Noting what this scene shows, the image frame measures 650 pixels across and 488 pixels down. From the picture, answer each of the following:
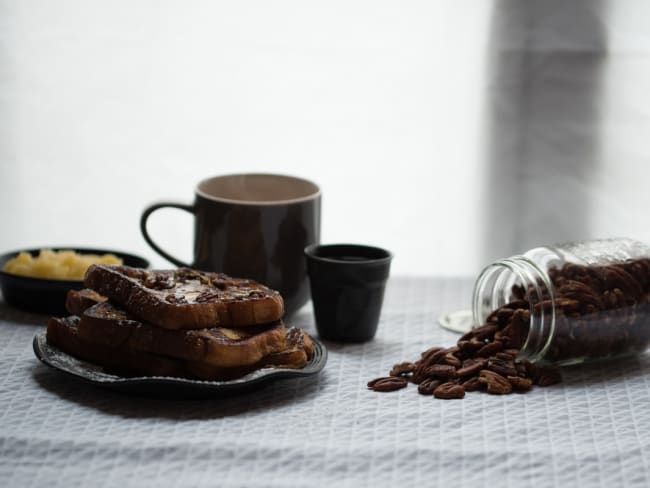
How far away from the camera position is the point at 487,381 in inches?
43.9

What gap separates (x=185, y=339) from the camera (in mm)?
1035

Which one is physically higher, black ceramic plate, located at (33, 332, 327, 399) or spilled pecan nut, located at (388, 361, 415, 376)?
black ceramic plate, located at (33, 332, 327, 399)

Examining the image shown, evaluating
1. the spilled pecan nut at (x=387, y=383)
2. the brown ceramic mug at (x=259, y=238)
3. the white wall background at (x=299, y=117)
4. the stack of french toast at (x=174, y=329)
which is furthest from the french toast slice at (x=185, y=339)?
the white wall background at (x=299, y=117)

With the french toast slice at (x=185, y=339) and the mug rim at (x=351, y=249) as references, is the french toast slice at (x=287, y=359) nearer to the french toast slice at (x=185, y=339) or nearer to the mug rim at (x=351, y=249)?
the french toast slice at (x=185, y=339)

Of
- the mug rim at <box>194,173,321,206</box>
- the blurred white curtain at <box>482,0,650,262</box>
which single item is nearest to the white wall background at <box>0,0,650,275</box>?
the blurred white curtain at <box>482,0,650,262</box>

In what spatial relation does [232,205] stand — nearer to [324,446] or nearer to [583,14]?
[324,446]

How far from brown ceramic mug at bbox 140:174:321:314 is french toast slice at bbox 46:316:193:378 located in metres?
0.25

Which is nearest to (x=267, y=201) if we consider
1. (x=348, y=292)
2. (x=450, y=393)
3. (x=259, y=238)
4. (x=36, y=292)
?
(x=259, y=238)

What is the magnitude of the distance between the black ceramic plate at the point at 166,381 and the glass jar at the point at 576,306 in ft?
0.82

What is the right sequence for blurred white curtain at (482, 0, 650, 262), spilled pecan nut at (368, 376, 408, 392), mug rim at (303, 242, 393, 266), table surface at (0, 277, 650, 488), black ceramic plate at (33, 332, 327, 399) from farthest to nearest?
1. blurred white curtain at (482, 0, 650, 262)
2. mug rim at (303, 242, 393, 266)
3. spilled pecan nut at (368, 376, 408, 392)
4. black ceramic plate at (33, 332, 327, 399)
5. table surface at (0, 277, 650, 488)

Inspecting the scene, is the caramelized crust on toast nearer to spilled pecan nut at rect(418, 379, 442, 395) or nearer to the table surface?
the table surface

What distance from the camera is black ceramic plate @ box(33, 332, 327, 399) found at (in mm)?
1019

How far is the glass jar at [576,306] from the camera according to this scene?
1.15 meters

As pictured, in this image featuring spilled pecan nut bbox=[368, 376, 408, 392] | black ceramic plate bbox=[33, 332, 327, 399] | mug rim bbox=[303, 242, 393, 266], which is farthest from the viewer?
mug rim bbox=[303, 242, 393, 266]
